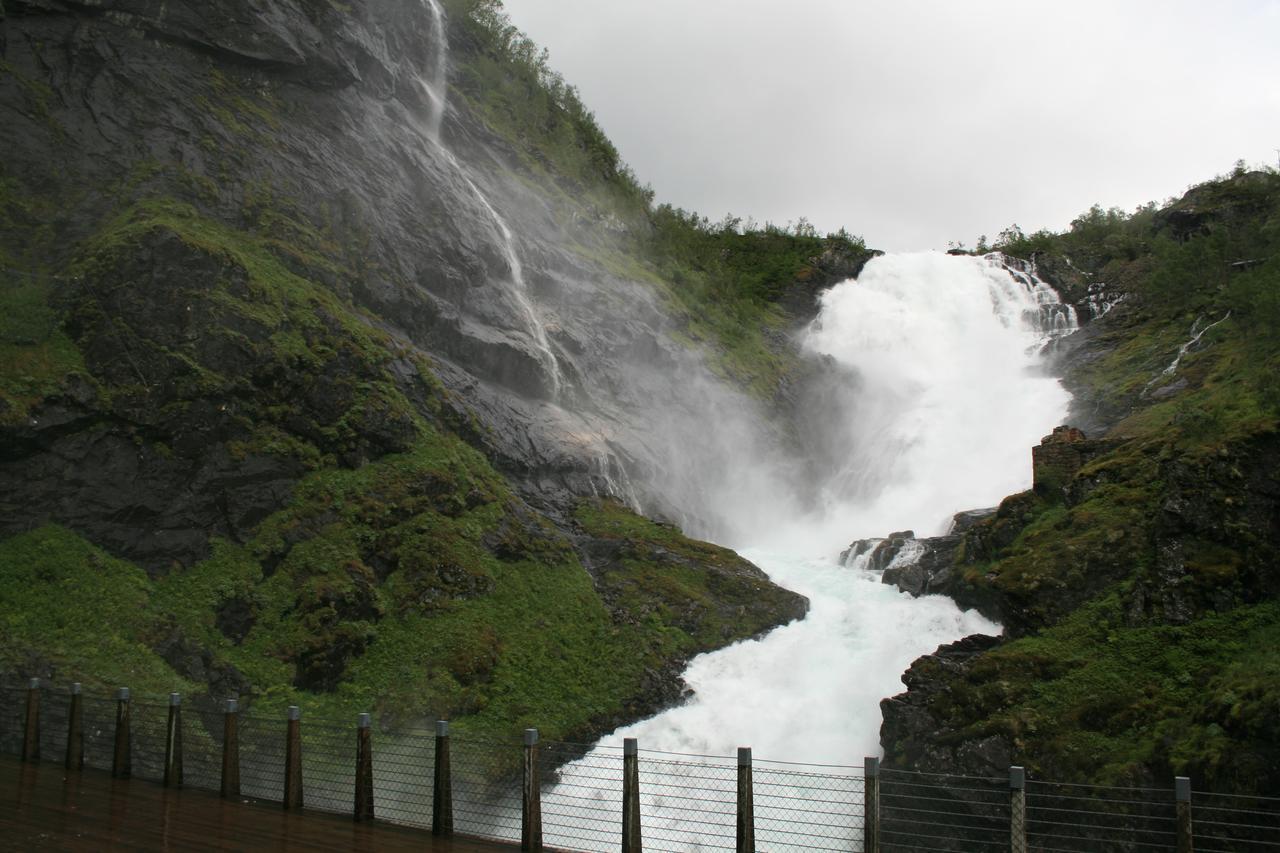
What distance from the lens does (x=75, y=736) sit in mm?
13305

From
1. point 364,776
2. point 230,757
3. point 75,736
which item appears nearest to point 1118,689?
point 364,776

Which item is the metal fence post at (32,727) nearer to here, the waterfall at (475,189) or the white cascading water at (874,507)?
the white cascading water at (874,507)

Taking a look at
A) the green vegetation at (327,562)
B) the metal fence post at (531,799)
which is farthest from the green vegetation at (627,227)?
the metal fence post at (531,799)

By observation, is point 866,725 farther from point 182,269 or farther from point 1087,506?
point 182,269

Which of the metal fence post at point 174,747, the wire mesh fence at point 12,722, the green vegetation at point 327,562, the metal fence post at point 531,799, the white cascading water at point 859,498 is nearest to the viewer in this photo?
the metal fence post at point 531,799

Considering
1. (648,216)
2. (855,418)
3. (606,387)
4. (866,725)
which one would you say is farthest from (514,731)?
(648,216)

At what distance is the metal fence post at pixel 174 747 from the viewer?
12203mm

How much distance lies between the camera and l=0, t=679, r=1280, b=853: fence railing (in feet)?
31.5

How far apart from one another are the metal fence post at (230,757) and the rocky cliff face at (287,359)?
6572mm

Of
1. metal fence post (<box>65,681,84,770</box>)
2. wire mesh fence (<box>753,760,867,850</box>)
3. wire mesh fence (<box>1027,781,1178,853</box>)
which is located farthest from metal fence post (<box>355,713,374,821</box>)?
wire mesh fence (<box>1027,781,1178,853</box>)

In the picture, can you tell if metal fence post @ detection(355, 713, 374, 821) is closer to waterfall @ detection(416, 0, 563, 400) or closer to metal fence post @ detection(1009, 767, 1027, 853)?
metal fence post @ detection(1009, 767, 1027, 853)

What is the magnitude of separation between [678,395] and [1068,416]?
742 inches

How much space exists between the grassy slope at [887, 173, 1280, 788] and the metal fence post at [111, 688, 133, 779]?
13.0 metres

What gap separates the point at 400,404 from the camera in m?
26.4
